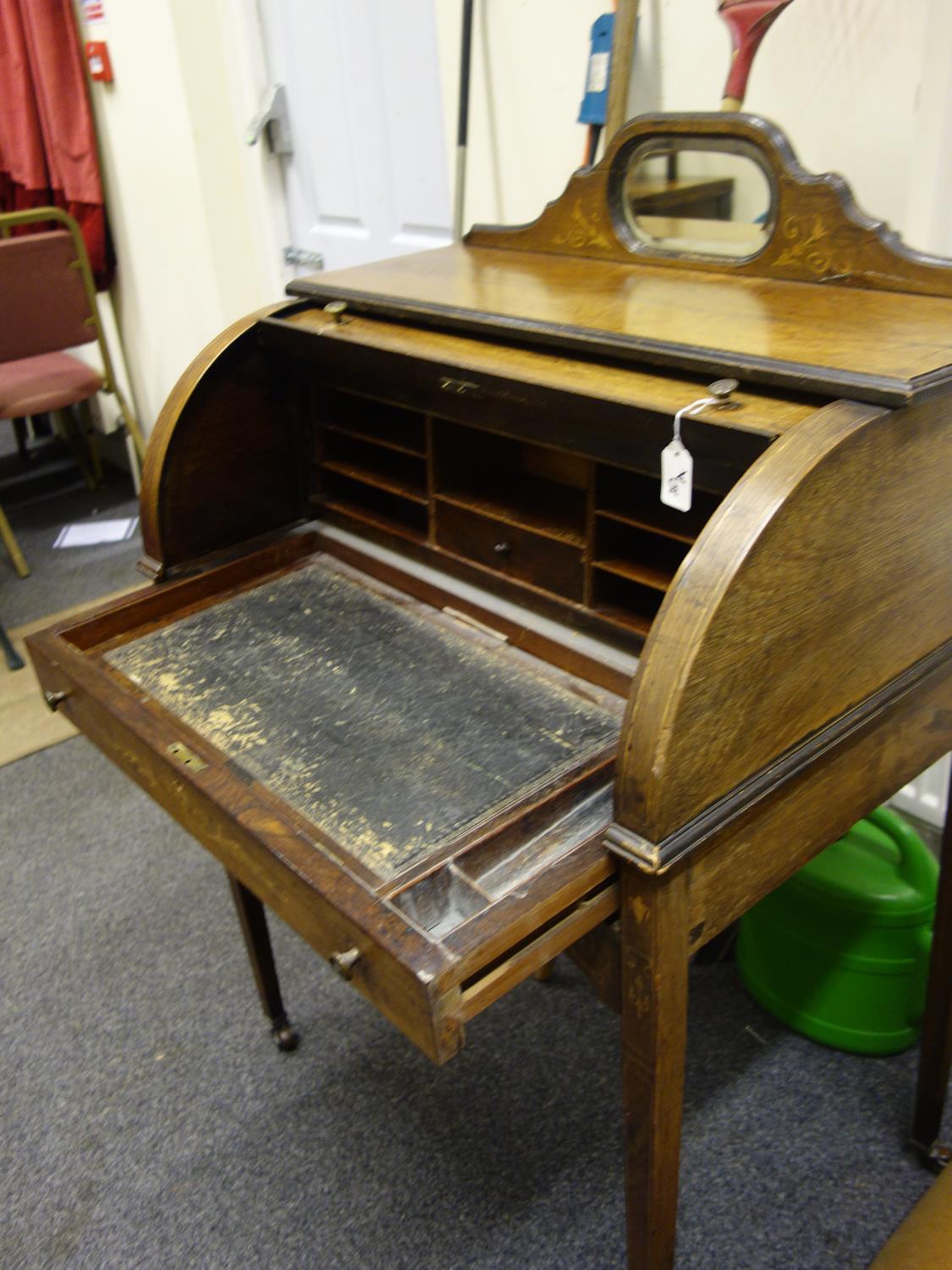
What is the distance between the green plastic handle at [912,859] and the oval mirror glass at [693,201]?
A: 815mm

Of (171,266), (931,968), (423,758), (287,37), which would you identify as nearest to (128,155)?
(171,266)

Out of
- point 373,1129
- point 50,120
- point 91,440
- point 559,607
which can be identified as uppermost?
point 50,120

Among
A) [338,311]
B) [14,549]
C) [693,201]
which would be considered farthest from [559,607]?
[14,549]

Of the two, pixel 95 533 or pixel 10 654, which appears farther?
pixel 95 533

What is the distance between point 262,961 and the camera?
1.57m

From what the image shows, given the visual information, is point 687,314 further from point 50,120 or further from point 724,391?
point 50,120

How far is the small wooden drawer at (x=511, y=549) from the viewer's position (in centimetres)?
111

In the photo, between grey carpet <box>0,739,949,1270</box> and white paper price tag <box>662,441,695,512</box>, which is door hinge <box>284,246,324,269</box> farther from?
white paper price tag <box>662,441,695,512</box>

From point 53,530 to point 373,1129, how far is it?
2765 mm

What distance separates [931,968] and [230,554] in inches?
42.2

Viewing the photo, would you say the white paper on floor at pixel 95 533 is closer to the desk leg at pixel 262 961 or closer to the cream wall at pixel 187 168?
the cream wall at pixel 187 168

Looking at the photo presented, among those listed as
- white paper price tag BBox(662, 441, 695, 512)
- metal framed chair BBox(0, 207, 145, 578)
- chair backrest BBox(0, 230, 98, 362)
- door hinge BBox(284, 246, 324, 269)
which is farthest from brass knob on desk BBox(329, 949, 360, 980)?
chair backrest BBox(0, 230, 98, 362)

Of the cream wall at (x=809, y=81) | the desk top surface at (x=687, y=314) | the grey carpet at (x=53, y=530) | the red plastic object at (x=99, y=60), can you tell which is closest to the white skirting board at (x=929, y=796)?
the cream wall at (x=809, y=81)

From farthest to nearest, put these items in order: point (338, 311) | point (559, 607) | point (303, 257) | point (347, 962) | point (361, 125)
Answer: point (303, 257)
point (361, 125)
point (338, 311)
point (559, 607)
point (347, 962)
